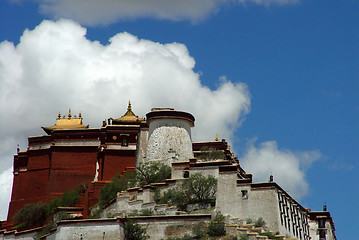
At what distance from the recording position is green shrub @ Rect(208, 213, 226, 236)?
47.9 metres

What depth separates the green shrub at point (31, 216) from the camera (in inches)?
2292

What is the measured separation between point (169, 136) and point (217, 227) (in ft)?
33.3

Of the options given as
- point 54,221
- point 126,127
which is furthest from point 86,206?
point 126,127

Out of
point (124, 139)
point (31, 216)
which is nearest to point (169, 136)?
point (124, 139)

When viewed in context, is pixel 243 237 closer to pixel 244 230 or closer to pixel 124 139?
pixel 244 230

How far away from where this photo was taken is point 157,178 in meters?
54.1

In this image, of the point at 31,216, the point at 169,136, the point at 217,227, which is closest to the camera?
the point at 217,227

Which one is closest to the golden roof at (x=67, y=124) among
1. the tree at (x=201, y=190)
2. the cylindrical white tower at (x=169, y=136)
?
the cylindrical white tower at (x=169, y=136)

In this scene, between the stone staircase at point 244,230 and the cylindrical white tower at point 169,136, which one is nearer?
the stone staircase at point 244,230

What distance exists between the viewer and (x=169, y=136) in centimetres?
5641

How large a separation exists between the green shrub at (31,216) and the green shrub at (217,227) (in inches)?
569

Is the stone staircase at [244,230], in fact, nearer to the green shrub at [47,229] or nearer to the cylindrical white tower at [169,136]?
the cylindrical white tower at [169,136]

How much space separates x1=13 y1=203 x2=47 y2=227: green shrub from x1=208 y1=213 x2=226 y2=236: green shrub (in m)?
14.5

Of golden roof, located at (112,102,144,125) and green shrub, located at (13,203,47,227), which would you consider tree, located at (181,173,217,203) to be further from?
green shrub, located at (13,203,47,227)
